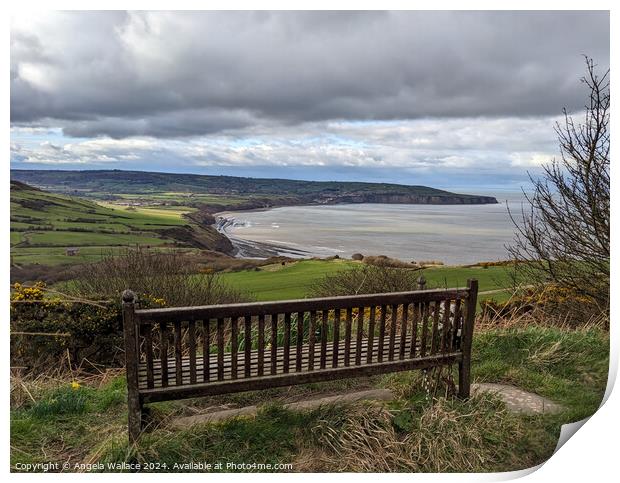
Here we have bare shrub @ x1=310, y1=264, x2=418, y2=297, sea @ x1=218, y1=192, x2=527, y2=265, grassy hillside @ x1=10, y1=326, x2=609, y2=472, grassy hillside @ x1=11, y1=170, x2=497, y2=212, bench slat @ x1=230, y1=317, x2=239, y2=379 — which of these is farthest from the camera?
grassy hillside @ x1=11, y1=170, x2=497, y2=212

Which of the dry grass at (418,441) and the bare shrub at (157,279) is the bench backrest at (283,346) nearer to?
the dry grass at (418,441)

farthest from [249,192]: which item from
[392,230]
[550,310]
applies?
[550,310]

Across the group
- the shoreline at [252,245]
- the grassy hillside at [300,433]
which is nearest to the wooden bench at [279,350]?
the grassy hillside at [300,433]

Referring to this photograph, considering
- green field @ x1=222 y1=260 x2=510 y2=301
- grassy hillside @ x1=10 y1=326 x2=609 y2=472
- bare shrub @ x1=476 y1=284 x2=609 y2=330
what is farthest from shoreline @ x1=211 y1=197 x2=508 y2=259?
grassy hillside @ x1=10 y1=326 x2=609 y2=472

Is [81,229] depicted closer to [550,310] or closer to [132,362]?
[132,362]

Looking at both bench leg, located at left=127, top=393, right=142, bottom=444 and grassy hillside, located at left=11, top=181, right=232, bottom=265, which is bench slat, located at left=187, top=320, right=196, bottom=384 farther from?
grassy hillside, located at left=11, top=181, right=232, bottom=265
